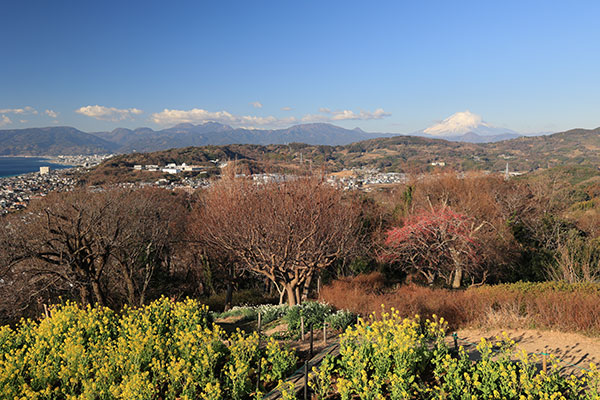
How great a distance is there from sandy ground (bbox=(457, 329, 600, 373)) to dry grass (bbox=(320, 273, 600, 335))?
0.29 metres

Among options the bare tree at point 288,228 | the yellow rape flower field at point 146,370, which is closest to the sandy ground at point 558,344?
the yellow rape flower field at point 146,370

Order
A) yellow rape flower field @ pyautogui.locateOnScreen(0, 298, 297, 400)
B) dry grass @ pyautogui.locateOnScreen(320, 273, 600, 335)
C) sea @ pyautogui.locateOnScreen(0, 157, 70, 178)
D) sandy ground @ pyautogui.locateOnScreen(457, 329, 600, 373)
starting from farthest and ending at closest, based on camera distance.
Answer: sea @ pyautogui.locateOnScreen(0, 157, 70, 178) → dry grass @ pyautogui.locateOnScreen(320, 273, 600, 335) → sandy ground @ pyautogui.locateOnScreen(457, 329, 600, 373) → yellow rape flower field @ pyautogui.locateOnScreen(0, 298, 297, 400)

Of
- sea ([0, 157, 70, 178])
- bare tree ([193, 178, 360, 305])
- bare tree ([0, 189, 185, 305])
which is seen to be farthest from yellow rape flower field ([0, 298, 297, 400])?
sea ([0, 157, 70, 178])

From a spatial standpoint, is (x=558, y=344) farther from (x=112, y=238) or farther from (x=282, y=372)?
(x=112, y=238)

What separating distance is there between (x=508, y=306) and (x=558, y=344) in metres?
1.85

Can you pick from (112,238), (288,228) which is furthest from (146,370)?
(112,238)

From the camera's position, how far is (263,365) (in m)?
6.04

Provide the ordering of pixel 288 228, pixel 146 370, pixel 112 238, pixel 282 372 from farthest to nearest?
pixel 112 238, pixel 288 228, pixel 146 370, pixel 282 372

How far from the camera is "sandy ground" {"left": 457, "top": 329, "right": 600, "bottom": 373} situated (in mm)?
6707

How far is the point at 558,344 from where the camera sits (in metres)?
7.57

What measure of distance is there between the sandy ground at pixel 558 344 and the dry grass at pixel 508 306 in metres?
0.29

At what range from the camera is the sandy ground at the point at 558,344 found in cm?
671

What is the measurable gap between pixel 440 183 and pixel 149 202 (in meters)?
24.1

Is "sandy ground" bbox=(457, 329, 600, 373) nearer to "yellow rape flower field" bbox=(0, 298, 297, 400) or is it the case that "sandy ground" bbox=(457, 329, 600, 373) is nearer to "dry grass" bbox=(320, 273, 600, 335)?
"dry grass" bbox=(320, 273, 600, 335)
